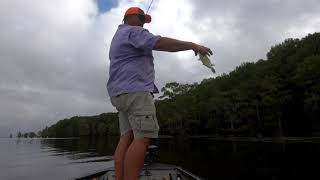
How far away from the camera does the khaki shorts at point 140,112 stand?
5.23 m

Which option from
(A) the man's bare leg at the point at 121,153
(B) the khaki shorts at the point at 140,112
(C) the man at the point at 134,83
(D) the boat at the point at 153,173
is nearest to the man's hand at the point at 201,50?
(C) the man at the point at 134,83

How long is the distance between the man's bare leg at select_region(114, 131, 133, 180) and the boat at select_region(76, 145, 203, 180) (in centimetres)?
356

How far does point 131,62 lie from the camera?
5527 mm

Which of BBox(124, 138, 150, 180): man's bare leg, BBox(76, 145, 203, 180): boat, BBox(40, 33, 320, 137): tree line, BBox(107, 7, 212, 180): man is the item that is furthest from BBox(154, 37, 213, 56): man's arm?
BBox(40, 33, 320, 137): tree line

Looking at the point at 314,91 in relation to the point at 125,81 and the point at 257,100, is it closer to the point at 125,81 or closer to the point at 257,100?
the point at 257,100

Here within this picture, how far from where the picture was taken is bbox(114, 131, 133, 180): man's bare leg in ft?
17.9

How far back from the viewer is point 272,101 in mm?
78125

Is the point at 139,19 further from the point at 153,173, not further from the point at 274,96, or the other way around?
the point at 274,96

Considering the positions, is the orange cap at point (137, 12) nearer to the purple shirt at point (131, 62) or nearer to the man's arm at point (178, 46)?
the purple shirt at point (131, 62)

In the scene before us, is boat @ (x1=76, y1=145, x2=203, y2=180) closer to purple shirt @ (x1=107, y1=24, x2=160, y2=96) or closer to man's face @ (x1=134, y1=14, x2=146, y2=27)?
purple shirt @ (x1=107, y1=24, x2=160, y2=96)

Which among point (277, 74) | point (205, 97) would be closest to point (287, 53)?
point (277, 74)

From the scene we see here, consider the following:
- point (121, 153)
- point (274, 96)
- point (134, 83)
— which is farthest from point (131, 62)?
point (274, 96)

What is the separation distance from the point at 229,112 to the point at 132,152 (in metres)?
84.2

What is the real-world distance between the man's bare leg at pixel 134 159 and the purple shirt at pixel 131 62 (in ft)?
Answer: 2.22
